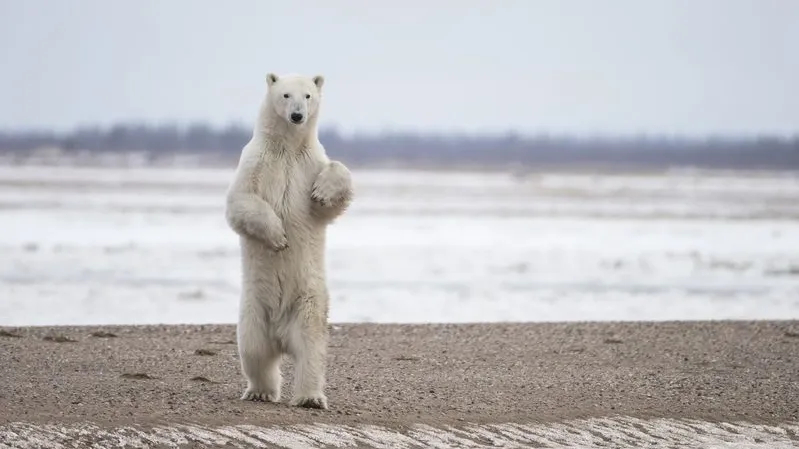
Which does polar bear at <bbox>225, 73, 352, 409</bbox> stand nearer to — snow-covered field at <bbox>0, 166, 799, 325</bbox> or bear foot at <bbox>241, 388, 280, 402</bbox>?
bear foot at <bbox>241, 388, 280, 402</bbox>

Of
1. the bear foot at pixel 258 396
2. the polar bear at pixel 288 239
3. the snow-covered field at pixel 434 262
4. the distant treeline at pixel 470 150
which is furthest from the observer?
the distant treeline at pixel 470 150

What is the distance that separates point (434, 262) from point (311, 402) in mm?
13430

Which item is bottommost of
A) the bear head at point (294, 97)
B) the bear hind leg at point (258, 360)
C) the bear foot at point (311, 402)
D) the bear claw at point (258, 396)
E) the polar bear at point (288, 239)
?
the bear claw at point (258, 396)

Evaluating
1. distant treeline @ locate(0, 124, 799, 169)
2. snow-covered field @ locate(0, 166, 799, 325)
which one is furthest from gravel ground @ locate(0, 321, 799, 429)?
distant treeline @ locate(0, 124, 799, 169)

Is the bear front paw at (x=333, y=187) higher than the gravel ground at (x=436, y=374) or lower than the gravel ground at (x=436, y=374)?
higher

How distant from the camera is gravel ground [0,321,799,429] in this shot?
769 centimetres

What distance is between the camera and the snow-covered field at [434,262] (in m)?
14.9

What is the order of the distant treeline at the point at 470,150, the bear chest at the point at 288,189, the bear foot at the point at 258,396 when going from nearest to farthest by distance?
the bear chest at the point at 288,189 < the bear foot at the point at 258,396 < the distant treeline at the point at 470,150

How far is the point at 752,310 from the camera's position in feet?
50.6

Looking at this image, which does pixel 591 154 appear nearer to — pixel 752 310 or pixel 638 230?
pixel 638 230

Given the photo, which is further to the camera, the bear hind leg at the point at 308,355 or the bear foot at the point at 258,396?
the bear foot at the point at 258,396

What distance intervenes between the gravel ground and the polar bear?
0.34 meters

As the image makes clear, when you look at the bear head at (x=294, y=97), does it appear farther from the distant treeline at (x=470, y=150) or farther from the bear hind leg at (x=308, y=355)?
the distant treeline at (x=470, y=150)

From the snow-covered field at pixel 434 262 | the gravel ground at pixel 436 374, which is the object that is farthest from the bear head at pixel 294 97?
the snow-covered field at pixel 434 262
